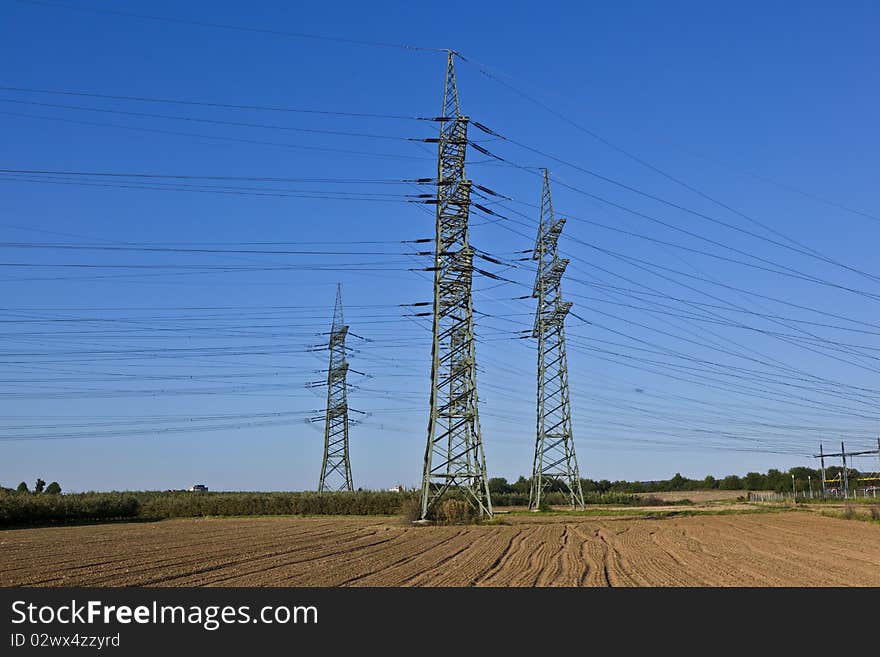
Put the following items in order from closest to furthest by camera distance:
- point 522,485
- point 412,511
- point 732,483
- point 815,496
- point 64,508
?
point 412,511 < point 64,508 < point 815,496 < point 522,485 < point 732,483

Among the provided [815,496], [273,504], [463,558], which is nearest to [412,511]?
[463,558]

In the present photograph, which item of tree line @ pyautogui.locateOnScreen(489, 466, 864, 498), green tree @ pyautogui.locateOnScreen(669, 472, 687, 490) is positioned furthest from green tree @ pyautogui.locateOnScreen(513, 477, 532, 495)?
green tree @ pyautogui.locateOnScreen(669, 472, 687, 490)

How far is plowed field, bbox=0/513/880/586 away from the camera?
17.5 metres

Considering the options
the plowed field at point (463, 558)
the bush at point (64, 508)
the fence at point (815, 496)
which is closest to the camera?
the plowed field at point (463, 558)

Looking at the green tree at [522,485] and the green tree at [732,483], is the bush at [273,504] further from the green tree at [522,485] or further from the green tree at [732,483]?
the green tree at [732,483]

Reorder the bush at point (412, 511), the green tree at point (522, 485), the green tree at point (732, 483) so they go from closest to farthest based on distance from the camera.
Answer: the bush at point (412, 511)
the green tree at point (522, 485)
the green tree at point (732, 483)

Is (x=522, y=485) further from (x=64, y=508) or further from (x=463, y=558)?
(x=463, y=558)

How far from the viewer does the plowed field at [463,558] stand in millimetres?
17500

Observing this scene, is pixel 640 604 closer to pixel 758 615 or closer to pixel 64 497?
pixel 758 615

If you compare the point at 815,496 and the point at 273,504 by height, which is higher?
the point at 273,504

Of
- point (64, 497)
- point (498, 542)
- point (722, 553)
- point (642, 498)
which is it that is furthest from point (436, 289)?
point (642, 498)

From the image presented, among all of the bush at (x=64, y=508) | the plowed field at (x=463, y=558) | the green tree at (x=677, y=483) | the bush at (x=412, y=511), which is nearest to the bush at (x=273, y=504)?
the bush at (x=64, y=508)

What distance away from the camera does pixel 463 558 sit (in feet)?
72.1

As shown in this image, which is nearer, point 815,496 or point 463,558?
point 463,558
